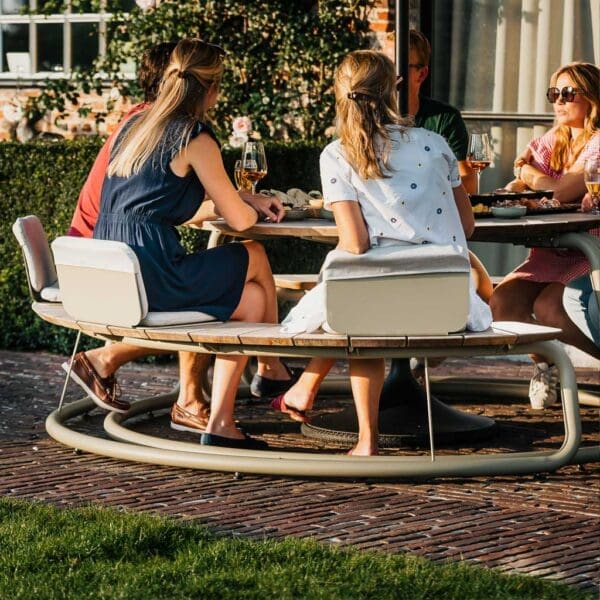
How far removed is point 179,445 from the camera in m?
6.02

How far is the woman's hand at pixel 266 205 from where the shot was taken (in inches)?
241

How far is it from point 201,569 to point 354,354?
149 cm

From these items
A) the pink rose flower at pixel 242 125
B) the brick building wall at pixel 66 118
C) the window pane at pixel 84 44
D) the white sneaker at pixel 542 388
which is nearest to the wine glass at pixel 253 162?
the white sneaker at pixel 542 388

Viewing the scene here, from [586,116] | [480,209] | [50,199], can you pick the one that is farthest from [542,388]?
[50,199]

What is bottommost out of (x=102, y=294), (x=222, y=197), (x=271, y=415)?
(x=271, y=415)

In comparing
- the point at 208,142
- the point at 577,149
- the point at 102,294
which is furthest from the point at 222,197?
the point at 577,149

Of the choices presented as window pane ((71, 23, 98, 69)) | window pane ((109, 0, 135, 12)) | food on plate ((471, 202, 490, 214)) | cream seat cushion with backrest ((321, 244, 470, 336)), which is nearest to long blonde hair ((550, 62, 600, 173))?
food on plate ((471, 202, 490, 214))

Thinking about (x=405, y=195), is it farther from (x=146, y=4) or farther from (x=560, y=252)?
(x=146, y=4)

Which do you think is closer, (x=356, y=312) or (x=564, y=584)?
(x=564, y=584)

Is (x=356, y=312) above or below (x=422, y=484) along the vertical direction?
above

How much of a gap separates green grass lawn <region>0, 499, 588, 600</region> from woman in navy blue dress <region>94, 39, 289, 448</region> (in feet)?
4.28

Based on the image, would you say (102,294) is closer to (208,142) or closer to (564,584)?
(208,142)

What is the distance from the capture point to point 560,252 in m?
7.00

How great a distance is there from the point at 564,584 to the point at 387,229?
179 centimetres
